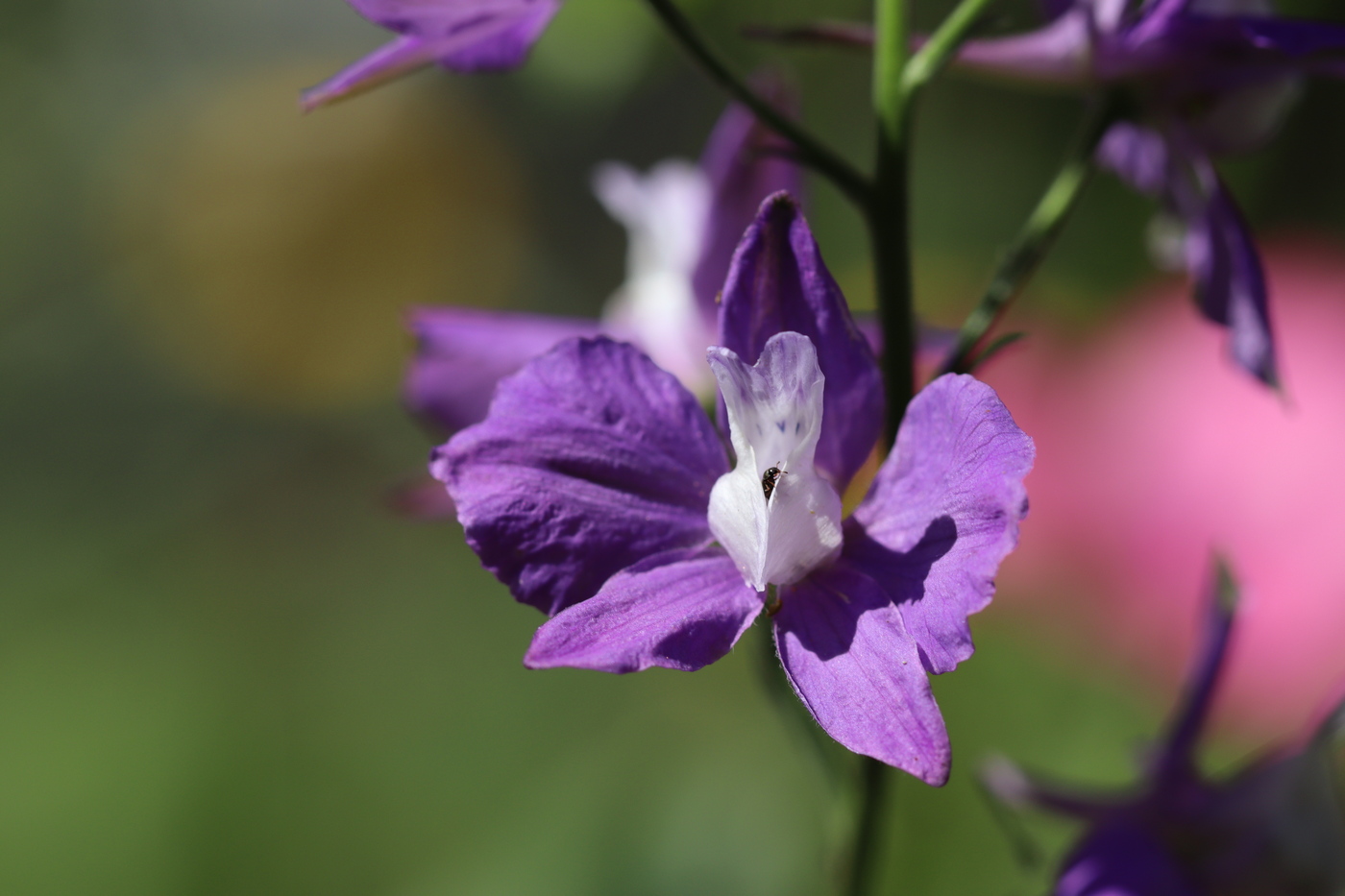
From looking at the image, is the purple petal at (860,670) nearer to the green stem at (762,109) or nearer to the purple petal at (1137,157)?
the green stem at (762,109)

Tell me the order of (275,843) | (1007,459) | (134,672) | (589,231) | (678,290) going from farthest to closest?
1. (589,231)
2. (134,672)
3. (275,843)
4. (678,290)
5. (1007,459)

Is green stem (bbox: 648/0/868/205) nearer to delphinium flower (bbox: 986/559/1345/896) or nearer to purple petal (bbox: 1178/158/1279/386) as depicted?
purple petal (bbox: 1178/158/1279/386)

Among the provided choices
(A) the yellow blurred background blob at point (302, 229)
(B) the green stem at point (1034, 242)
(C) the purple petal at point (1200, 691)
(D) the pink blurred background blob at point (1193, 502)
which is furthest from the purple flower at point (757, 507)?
(A) the yellow blurred background blob at point (302, 229)

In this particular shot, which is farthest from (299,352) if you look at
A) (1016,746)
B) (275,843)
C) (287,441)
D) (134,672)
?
(1016,746)

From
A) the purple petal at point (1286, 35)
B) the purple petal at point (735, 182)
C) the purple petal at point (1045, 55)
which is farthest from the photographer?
the purple petal at point (735, 182)

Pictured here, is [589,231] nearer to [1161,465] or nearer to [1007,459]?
[1161,465]

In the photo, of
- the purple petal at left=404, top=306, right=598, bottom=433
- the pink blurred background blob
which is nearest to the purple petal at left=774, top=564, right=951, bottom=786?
the purple petal at left=404, top=306, right=598, bottom=433

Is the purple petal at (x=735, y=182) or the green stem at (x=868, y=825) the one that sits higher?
the purple petal at (x=735, y=182)
